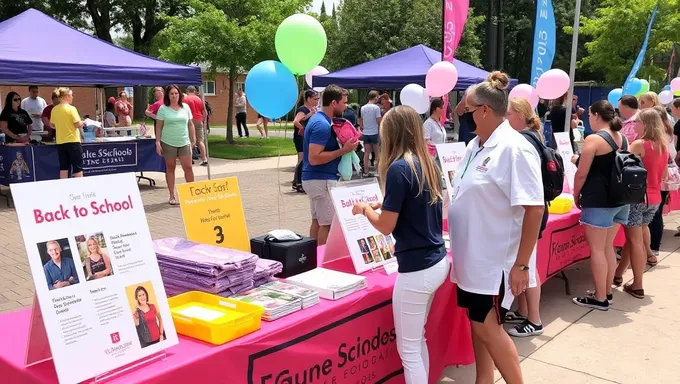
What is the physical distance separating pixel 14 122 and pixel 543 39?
28.6ft

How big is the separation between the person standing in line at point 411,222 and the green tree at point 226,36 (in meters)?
14.4

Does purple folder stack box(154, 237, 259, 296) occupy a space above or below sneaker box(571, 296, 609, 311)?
above

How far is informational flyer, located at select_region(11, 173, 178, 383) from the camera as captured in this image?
5.76ft

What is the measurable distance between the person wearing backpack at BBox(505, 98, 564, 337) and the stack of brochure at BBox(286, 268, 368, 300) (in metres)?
1.58

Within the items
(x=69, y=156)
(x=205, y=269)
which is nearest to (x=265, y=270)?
(x=205, y=269)

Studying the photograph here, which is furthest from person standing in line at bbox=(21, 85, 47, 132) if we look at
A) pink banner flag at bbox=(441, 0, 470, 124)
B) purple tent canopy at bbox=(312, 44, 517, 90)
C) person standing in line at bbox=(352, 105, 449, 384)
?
person standing in line at bbox=(352, 105, 449, 384)

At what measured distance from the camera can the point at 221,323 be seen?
212 cm

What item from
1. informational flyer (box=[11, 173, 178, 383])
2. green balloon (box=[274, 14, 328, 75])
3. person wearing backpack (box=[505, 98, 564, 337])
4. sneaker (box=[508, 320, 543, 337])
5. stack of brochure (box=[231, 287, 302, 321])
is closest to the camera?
informational flyer (box=[11, 173, 178, 383])

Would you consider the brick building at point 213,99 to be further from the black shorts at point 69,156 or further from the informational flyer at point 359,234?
the informational flyer at point 359,234

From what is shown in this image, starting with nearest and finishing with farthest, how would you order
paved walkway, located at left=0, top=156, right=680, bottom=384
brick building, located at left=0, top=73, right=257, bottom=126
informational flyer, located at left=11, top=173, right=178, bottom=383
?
informational flyer, located at left=11, top=173, right=178, bottom=383
paved walkway, located at left=0, top=156, right=680, bottom=384
brick building, located at left=0, top=73, right=257, bottom=126

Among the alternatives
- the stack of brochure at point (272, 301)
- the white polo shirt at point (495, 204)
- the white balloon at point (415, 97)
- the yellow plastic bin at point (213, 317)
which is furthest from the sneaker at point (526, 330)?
the white balloon at point (415, 97)


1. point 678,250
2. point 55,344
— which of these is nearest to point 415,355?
point 55,344

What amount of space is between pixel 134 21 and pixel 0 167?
24333 mm

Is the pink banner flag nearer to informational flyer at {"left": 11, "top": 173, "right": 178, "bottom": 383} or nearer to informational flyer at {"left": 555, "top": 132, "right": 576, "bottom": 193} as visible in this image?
informational flyer at {"left": 555, "top": 132, "right": 576, "bottom": 193}
